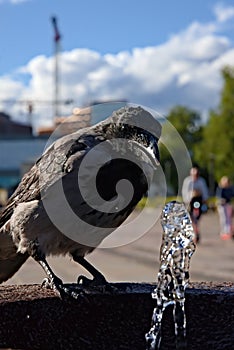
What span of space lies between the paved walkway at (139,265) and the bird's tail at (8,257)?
2917 mm

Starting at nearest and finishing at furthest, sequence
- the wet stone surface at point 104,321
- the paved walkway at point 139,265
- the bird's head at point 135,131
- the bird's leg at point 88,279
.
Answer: the wet stone surface at point 104,321
the bird's head at point 135,131
the bird's leg at point 88,279
the paved walkway at point 139,265

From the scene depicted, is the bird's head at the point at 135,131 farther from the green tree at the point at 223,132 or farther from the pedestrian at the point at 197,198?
the green tree at the point at 223,132

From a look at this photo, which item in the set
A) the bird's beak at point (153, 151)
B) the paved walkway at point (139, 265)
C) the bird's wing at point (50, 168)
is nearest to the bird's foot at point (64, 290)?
the bird's wing at point (50, 168)

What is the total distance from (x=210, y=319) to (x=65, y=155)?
4.68ft

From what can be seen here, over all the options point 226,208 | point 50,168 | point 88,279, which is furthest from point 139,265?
point 50,168

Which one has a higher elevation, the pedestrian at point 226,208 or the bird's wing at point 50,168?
the pedestrian at point 226,208

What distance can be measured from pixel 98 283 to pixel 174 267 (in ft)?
1.70

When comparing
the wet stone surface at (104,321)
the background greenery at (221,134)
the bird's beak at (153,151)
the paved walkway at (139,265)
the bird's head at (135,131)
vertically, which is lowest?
the wet stone surface at (104,321)

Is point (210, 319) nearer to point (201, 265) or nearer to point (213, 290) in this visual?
point (213, 290)

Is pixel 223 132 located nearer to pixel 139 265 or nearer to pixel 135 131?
pixel 139 265

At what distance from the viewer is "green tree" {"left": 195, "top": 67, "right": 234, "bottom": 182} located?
5344 centimetres

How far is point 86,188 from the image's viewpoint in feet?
14.3

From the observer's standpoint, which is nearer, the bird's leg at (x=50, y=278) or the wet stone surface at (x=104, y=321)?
the wet stone surface at (x=104, y=321)

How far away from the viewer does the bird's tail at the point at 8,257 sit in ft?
15.9
